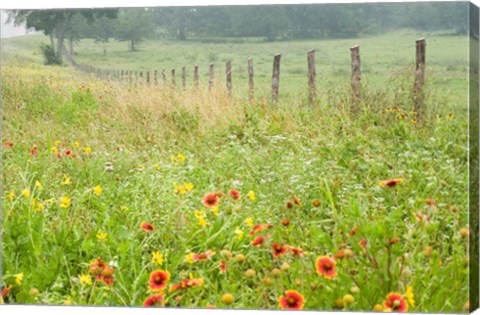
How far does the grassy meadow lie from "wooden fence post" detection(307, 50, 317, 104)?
3 centimetres

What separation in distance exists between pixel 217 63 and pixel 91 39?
0.69m

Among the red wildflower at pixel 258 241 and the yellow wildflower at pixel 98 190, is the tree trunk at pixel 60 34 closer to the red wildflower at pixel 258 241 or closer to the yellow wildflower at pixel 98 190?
the yellow wildflower at pixel 98 190

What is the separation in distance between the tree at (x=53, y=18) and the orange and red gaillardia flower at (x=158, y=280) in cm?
135

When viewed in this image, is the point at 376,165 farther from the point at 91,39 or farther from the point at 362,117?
the point at 91,39

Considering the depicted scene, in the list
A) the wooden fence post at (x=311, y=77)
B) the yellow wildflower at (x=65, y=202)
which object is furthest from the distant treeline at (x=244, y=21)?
the yellow wildflower at (x=65, y=202)

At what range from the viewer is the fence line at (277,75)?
491 cm

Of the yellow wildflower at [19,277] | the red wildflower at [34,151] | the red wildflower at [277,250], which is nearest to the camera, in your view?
the red wildflower at [277,250]

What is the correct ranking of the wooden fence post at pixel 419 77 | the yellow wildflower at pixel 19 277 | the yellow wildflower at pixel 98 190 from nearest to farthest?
the wooden fence post at pixel 419 77 < the yellow wildflower at pixel 19 277 < the yellow wildflower at pixel 98 190

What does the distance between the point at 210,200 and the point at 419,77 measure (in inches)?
46.4

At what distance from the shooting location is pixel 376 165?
4941mm

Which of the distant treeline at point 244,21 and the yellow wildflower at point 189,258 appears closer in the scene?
the distant treeline at point 244,21

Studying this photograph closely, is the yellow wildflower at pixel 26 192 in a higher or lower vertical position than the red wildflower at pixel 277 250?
higher

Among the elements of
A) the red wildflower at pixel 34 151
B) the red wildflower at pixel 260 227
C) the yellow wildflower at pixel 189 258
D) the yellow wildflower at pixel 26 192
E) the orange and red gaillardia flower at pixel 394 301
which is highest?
the red wildflower at pixel 34 151

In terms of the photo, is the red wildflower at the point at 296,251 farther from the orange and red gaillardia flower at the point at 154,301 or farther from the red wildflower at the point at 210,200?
the orange and red gaillardia flower at the point at 154,301
